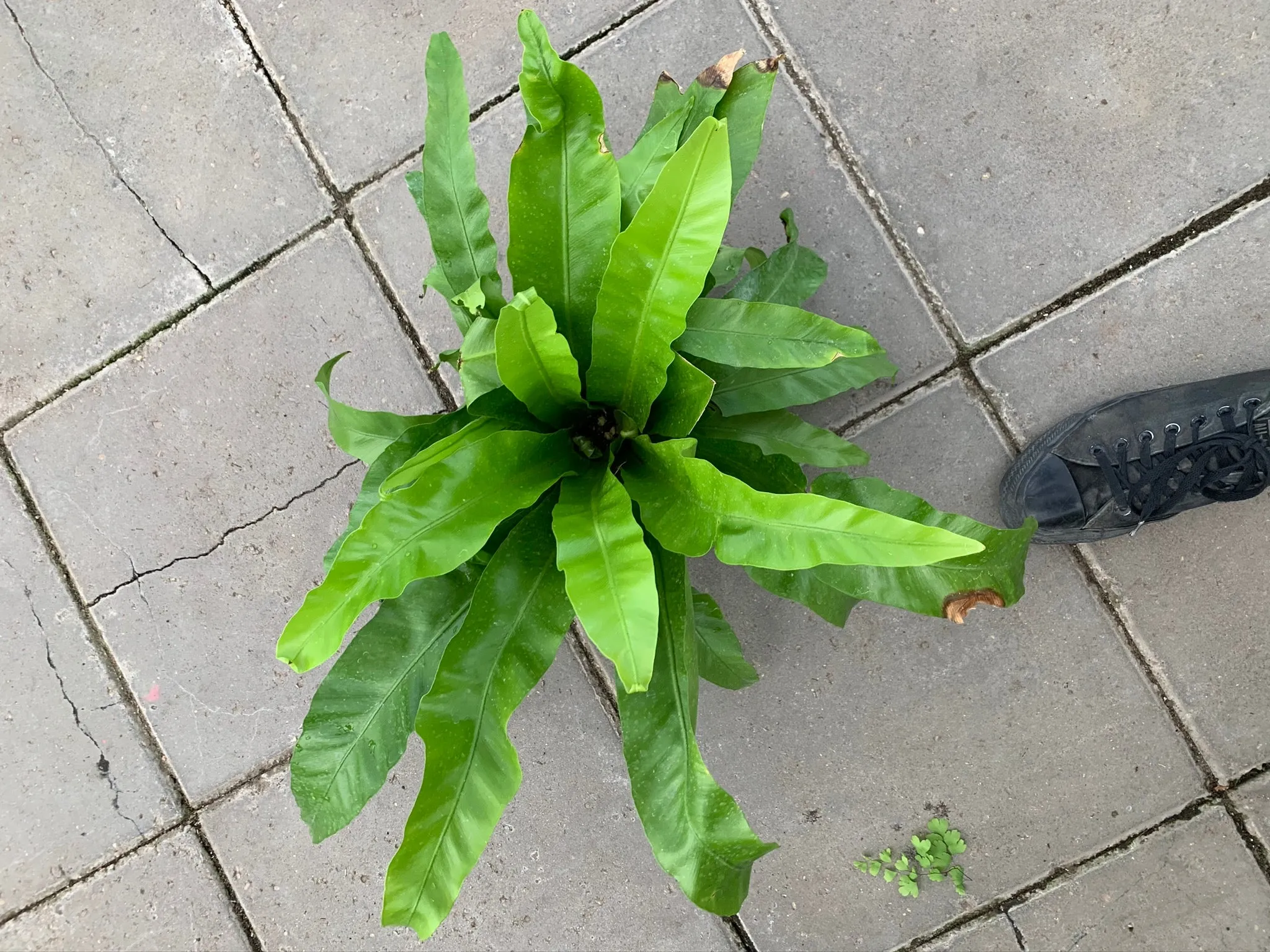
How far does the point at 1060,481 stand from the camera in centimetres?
193

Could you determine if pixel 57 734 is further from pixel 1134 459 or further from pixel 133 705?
pixel 1134 459

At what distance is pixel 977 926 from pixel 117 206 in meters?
2.62

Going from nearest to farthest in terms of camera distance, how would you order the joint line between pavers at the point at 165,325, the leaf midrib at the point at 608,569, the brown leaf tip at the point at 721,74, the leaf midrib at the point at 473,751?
the leaf midrib at the point at 608,569 → the leaf midrib at the point at 473,751 → the brown leaf tip at the point at 721,74 → the joint line between pavers at the point at 165,325

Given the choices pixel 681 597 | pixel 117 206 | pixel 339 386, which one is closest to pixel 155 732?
pixel 339 386

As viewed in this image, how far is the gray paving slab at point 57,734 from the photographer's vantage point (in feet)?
6.94

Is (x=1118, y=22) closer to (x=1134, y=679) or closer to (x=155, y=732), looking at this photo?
(x=1134, y=679)

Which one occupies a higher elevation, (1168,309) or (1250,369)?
(1168,309)

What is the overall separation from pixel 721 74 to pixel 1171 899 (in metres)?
1.98

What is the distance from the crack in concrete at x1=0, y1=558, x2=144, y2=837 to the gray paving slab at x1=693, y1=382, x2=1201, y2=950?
142 centimetres

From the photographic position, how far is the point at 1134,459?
1.94 metres

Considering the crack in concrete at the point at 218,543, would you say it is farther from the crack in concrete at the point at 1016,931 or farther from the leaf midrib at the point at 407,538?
the crack in concrete at the point at 1016,931

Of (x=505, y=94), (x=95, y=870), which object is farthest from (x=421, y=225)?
(x=95, y=870)

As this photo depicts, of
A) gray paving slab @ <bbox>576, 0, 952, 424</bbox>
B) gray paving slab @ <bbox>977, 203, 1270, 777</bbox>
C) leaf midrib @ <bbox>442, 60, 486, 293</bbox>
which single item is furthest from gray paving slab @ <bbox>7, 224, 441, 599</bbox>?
gray paving slab @ <bbox>977, 203, 1270, 777</bbox>

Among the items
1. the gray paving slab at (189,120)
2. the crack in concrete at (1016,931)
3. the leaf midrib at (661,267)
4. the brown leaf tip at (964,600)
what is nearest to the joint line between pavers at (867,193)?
the brown leaf tip at (964,600)
